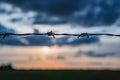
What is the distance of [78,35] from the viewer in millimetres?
4480

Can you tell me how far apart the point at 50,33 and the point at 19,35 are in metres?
0.58

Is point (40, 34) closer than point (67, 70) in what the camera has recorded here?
No
